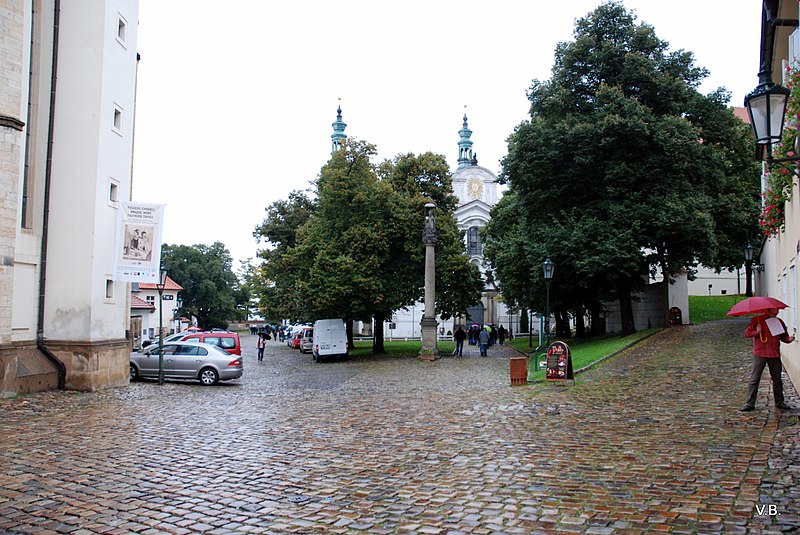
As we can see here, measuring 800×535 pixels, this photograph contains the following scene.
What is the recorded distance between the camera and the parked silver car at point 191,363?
22.8 meters

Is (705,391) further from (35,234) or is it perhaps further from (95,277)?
(35,234)

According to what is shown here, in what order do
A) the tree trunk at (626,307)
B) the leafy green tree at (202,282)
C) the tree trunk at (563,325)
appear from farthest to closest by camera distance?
1. the leafy green tree at (202,282)
2. the tree trunk at (563,325)
3. the tree trunk at (626,307)

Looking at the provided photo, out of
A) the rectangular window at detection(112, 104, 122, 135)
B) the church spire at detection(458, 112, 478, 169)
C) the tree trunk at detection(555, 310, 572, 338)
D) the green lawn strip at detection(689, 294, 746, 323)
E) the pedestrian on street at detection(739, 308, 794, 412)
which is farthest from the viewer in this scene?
the church spire at detection(458, 112, 478, 169)

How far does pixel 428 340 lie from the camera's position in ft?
118

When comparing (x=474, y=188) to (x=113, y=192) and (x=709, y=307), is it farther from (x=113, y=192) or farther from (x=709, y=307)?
(x=113, y=192)

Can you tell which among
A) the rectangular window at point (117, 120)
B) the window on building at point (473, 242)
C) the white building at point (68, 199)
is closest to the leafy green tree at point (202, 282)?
the window on building at point (473, 242)

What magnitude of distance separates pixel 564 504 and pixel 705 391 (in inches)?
346

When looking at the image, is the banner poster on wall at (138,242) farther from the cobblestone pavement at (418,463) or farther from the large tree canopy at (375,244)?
the large tree canopy at (375,244)

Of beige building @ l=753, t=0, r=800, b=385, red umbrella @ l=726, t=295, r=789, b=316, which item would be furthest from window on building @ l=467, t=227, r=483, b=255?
red umbrella @ l=726, t=295, r=789, b=316

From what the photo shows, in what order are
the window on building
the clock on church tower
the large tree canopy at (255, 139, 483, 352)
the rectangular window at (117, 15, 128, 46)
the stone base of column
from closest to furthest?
the rectangular window at (117, 15, 128, 46) → the stone base of column → the large tree canopy at (255, 139, 483, 352) → the window on building → the clock on church tower

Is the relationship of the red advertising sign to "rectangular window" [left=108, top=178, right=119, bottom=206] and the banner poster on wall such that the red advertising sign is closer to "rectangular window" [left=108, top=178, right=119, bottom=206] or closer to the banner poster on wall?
Result: the banner poster on wall

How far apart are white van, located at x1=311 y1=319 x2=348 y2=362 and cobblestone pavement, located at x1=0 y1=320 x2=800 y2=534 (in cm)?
2058

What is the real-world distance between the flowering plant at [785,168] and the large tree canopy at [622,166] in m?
14.9

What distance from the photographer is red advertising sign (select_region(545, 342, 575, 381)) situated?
17.6 meters
